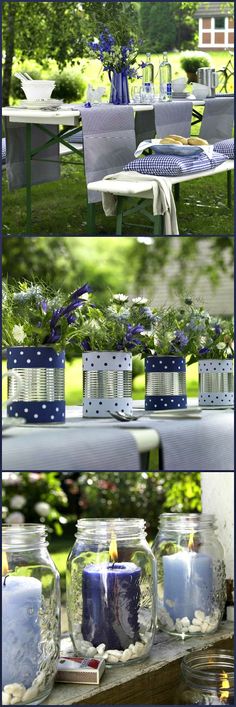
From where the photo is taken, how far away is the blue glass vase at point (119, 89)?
12.6 ft

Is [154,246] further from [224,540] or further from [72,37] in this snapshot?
[72,37]

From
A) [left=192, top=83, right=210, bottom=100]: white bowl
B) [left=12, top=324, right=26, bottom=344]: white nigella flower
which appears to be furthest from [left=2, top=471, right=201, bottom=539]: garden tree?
[left=192, top=83, right=210, bottom=100]: white bowl

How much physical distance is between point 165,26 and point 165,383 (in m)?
3.14

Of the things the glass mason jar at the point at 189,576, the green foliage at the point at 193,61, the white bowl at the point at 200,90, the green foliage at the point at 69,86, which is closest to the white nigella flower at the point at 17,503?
the glass mason jar at the point at 189,576

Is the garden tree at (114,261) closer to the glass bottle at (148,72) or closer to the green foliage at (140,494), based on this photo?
the green foliage at (140,494)

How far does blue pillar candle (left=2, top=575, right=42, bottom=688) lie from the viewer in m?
1.35

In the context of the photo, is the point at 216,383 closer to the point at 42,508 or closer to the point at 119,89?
the point at 42,508

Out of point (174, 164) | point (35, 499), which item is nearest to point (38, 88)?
point (174, 164)

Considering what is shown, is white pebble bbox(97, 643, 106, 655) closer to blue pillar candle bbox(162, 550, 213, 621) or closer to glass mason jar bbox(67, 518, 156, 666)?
glass mason jar bbox(67, 518, 156, 666)

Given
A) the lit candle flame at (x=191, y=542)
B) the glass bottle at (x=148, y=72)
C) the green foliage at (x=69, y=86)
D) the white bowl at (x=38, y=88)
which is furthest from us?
the green foliage at (x=69, y=86)

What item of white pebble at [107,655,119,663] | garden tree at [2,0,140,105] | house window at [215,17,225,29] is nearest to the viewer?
white pebble at [107,655,119,663]

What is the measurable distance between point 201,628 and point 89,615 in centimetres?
26

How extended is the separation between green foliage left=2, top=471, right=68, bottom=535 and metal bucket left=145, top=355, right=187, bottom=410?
103cm

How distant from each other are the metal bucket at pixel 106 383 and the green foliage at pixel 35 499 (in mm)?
1077
